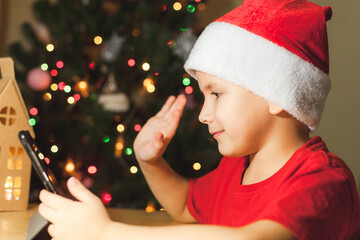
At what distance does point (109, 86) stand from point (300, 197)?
89cm

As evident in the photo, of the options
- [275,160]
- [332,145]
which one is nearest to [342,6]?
[332,145]

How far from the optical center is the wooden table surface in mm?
911

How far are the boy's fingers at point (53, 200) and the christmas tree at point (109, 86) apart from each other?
2.03 feet

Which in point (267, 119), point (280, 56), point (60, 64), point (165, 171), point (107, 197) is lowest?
point (107, 197)

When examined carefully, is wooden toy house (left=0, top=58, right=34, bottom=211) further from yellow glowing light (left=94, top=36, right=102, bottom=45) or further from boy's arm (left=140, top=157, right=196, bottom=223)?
yellow glowing light (left=94, top=36, right=102, bottom=45)

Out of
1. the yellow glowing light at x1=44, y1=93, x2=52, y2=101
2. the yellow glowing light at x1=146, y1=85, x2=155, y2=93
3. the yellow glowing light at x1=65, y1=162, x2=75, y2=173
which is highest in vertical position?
the yellow glowing light at x1=146, y1=85, x2=155, y2=93

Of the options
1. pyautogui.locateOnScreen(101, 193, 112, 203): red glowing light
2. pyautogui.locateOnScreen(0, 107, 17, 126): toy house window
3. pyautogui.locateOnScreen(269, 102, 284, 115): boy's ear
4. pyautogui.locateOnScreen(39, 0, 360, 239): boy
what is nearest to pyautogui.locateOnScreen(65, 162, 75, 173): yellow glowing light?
pyautogui.locateOnScreen(101, 193, 112, 203): red glowing light

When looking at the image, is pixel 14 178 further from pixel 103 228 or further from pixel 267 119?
pixel 267 119

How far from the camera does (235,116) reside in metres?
0.84

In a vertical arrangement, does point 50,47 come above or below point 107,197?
above

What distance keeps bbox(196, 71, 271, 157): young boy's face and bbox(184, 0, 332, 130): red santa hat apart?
3 cm

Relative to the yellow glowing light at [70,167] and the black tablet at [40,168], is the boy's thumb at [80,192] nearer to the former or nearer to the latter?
the black tablet at [40,168]

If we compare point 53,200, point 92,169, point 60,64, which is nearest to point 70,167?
point 92,169

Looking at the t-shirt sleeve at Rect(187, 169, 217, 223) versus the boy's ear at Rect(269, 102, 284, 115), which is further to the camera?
the t-shirt sleeve at Rect(187, 169, 217, 223)
